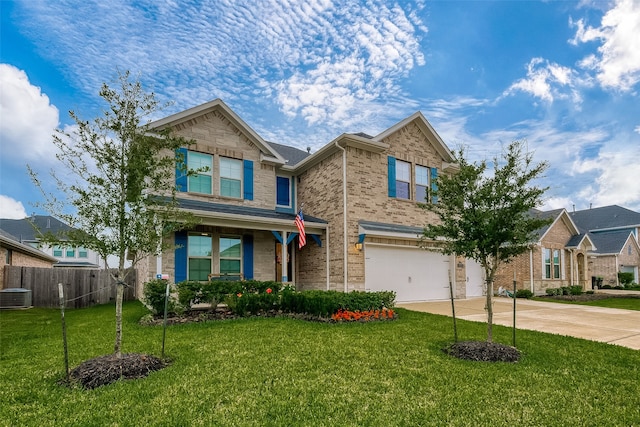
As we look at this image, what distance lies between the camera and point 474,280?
16.4m

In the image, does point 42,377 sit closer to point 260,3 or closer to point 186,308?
point 186,308

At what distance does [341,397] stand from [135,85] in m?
5.28

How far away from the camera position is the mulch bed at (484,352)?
557cm

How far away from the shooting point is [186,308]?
9.43 metres

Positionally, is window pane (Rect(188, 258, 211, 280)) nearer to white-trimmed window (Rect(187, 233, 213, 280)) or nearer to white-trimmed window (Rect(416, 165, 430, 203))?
white-trimmed window (Rect(187, 233, 213, 280))

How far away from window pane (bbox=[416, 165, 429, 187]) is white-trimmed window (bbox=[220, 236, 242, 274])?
8094 mm

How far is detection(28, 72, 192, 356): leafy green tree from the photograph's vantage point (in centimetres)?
488

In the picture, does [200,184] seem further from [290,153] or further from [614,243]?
[614,243]

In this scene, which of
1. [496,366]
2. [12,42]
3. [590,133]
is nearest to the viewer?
[496,366]

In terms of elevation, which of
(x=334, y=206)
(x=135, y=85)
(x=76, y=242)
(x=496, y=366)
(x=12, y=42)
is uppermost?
(x=12, y=42)

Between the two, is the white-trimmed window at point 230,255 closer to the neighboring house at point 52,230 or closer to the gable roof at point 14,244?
the gable roof at point 14,244

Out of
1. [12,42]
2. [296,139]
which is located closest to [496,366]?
[12,42]

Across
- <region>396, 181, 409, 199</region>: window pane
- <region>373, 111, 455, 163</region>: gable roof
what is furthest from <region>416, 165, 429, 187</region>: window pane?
<region>373, 111, 455, 163</region>: gable roof

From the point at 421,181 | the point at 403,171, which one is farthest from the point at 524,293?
the point at 403,171
